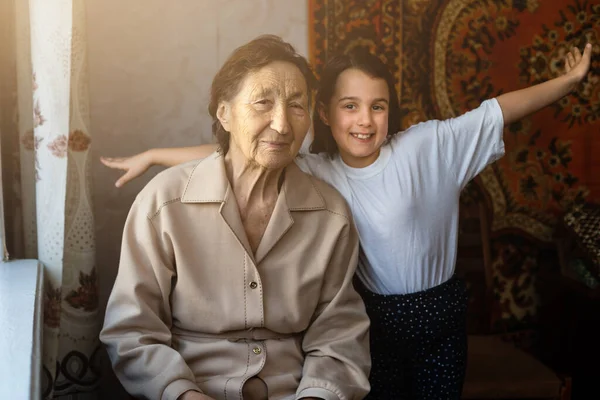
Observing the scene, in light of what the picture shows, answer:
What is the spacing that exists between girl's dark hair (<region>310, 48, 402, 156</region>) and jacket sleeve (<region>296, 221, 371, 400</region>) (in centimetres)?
31

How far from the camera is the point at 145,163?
6.67ft

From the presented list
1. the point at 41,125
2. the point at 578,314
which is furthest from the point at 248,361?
the point at 578,314

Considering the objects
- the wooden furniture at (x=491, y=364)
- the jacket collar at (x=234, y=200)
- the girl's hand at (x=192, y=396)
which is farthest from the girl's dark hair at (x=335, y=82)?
the wooden furniture at (x=491, y=364)

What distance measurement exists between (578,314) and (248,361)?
1521mm

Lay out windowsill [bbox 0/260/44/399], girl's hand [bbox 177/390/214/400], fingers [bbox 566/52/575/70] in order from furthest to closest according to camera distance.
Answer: fingers [bbox 566/52/575/70] < girl's hand [bbox 177/390/214/400] < windowsill [bbox 0/260/44/399]

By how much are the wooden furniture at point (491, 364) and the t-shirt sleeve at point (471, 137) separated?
0.75 metres

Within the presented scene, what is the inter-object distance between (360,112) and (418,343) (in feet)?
2.07

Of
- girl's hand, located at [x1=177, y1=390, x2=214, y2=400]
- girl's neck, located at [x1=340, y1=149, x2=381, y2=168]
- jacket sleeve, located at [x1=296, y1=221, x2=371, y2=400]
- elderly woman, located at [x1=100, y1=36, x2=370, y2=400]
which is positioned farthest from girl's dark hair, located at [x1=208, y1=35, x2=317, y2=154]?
girl's hand, located at [x1=177, y1=390, x2=214, y2=400]

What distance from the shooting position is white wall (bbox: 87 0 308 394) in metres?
2.42

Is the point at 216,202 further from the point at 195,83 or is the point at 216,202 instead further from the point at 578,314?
the point at 578,314

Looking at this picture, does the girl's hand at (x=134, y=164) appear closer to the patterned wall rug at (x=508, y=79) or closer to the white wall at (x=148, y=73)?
the white wall at (x=148, y=73)

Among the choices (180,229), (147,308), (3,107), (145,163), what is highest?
(3,107)

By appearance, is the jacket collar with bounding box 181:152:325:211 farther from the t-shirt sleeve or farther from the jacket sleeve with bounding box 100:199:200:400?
the t-shirt sleeve

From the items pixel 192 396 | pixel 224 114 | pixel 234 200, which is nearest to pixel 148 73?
pixel 224 114
